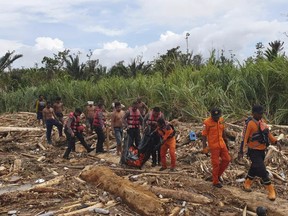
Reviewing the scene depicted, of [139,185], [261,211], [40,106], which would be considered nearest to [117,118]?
[139,185]

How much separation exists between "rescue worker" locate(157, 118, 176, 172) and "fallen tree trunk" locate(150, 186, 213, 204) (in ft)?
5.55

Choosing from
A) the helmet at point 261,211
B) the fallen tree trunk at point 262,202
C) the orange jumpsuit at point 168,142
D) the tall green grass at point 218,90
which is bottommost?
the fallen tree trunk at point 262,202

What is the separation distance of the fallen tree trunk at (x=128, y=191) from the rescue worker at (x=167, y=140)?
156 centimetres

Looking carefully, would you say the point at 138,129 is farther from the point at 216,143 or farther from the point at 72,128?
the point at 216,143

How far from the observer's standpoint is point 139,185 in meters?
7.30

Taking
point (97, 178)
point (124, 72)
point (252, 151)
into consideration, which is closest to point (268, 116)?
point (252, 151)

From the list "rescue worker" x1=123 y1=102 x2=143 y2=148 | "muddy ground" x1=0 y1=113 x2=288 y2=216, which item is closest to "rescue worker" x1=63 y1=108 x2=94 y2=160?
"muddy ground" x1=0 y1=113 x2=288 y2=216

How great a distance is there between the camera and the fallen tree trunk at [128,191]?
6091mm

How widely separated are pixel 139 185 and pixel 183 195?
939 mm

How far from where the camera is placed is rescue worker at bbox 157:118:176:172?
872cm

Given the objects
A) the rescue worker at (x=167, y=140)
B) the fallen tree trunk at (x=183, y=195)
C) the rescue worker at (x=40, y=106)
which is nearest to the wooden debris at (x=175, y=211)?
the fallen tree trunk at (x=183, y=195)

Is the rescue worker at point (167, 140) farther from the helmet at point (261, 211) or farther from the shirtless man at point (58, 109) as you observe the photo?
the shirtless man at point (58, 109)

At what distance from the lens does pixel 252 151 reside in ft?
21.8

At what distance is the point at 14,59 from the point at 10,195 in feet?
69.5
